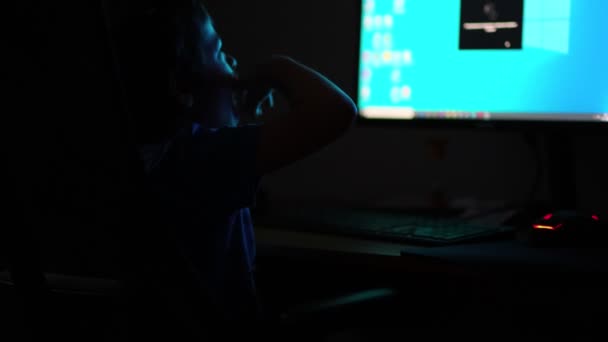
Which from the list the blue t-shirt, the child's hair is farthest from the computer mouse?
the child's hair

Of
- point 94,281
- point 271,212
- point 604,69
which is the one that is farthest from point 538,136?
point 94,281

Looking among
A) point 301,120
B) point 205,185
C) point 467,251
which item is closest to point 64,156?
point 205,185

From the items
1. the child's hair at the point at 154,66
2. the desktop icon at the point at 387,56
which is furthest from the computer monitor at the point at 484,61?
the child's hair at the point at 154,66

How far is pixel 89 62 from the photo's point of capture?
2.10ft

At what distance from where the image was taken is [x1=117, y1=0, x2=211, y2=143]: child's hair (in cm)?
90

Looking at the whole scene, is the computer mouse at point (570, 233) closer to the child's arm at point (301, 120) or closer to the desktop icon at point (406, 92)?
the child's arm at point (301, 120)

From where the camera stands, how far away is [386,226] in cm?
105

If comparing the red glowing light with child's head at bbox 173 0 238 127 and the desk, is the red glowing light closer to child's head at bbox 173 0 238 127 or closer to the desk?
the desk

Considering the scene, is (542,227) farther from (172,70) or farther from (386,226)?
(172,70)

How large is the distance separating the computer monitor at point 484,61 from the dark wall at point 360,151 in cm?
13

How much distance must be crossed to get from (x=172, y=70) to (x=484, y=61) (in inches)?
22.3

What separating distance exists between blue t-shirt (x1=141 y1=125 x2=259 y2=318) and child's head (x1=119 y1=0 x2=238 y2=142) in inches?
1.9

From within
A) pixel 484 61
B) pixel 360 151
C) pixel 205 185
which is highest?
pixel 484 61

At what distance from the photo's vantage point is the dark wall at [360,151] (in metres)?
1.44
